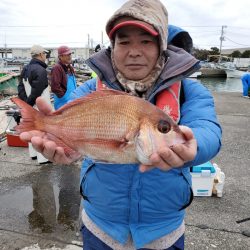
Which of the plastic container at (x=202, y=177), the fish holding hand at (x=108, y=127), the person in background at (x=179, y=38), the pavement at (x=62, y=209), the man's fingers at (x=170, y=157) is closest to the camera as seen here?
the man's fingers at (x=170, y=157)

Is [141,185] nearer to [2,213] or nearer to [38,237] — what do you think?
[38,237]

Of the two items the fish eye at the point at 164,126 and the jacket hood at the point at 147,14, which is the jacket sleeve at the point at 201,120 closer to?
the fish eye at the point at 164,126

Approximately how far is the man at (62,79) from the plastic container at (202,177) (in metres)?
3.50

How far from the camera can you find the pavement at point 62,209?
339cm

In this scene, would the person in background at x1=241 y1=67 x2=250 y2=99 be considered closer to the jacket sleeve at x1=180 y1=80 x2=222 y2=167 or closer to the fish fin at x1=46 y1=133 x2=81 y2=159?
the jacket sleeve at x1=180 y1=80 x2=222 y2=167

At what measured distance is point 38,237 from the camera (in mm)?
3461

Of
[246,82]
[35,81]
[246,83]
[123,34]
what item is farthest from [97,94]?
[246,83]

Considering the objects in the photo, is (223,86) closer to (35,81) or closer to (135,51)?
(35,81)

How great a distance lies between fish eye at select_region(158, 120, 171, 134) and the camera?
143cm

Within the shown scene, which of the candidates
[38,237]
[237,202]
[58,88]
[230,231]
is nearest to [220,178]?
[237,202]

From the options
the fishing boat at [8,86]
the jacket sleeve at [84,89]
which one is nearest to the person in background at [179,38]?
the jacket sleeve at [84,89]

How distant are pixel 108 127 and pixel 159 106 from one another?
412 millimetres

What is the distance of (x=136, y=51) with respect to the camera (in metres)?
1.79

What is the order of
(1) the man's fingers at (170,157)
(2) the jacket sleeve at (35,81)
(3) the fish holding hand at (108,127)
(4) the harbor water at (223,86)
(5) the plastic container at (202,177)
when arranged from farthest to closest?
1. (4) the harbor water at (223,86)
2. (2) the jacket sleeve at (35,81)
3. (5) the plastic container at (202,177)
4. (3) the fish holding hand at (108,127)
5. (1) the man's fingers at (170,157)
